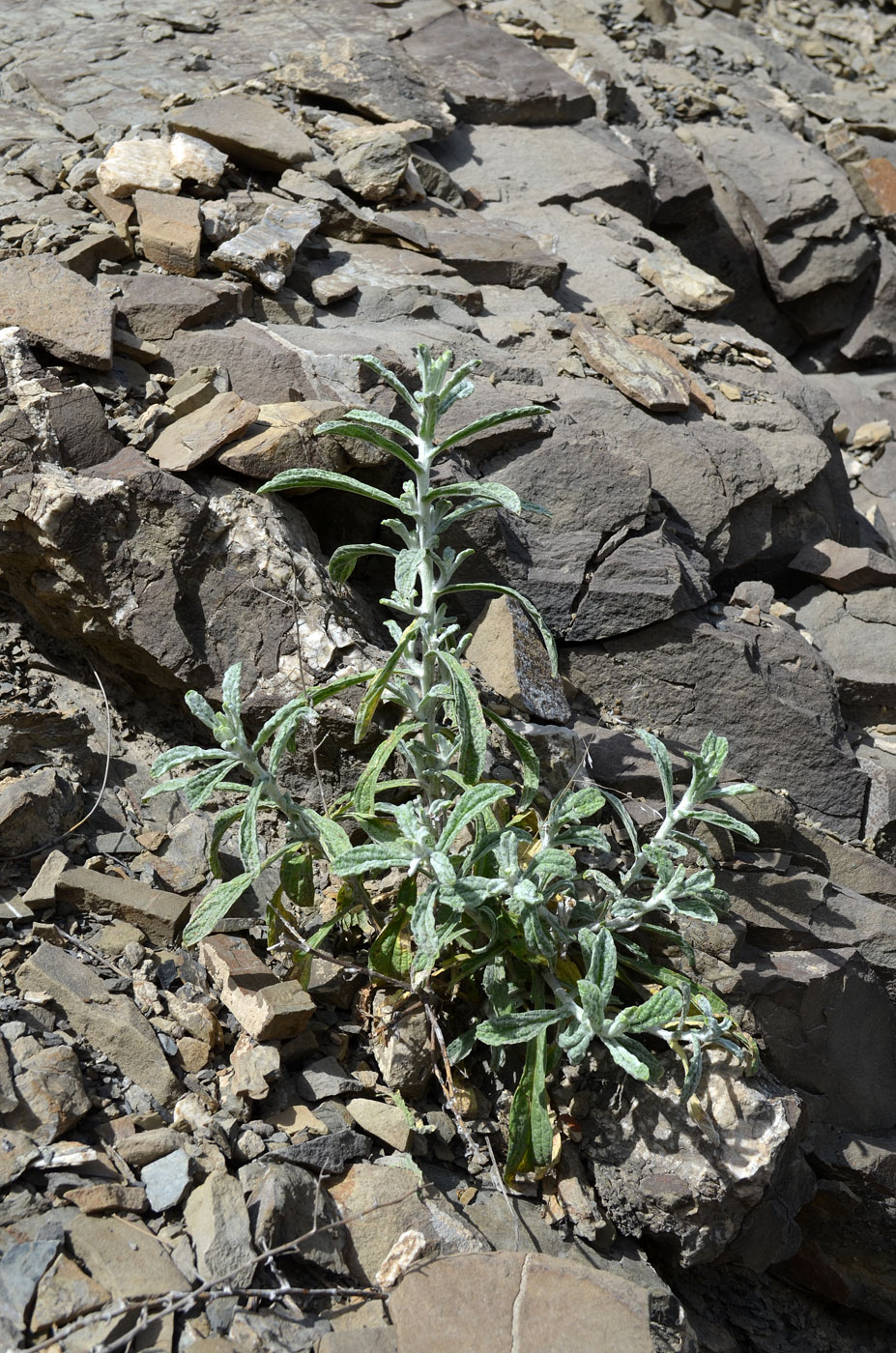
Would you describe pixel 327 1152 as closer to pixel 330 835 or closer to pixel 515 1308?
pixel 515 1308

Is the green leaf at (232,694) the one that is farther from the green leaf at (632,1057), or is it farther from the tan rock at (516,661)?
the green leaf at (632,1057)

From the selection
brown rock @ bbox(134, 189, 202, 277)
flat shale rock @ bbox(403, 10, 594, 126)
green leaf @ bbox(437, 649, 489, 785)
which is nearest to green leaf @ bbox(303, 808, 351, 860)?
green leaf @ bbox(437, 649, 489, 785)

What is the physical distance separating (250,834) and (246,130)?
12.0ft

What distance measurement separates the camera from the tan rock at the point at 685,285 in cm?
539

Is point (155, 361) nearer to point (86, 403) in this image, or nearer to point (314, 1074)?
point (86, 403)

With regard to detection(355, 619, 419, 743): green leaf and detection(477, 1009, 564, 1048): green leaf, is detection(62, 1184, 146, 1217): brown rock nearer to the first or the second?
detection(477, 1009, 564, 1048): green leaf

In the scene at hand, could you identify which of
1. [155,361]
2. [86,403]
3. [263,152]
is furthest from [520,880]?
[263,152]

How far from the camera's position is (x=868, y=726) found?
174 inches

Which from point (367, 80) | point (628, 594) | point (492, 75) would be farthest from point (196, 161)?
point (492, 75)

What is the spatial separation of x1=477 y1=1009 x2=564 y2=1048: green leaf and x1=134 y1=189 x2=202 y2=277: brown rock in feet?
9.82

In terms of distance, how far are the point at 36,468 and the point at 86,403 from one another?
0.89 ft

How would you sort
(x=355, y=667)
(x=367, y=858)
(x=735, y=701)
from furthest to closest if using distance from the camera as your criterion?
(x=735, y=701), (x=355, y=667), (x=367, y=858)

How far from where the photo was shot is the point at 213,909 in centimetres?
258

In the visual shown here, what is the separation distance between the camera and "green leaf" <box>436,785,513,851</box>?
240cm
